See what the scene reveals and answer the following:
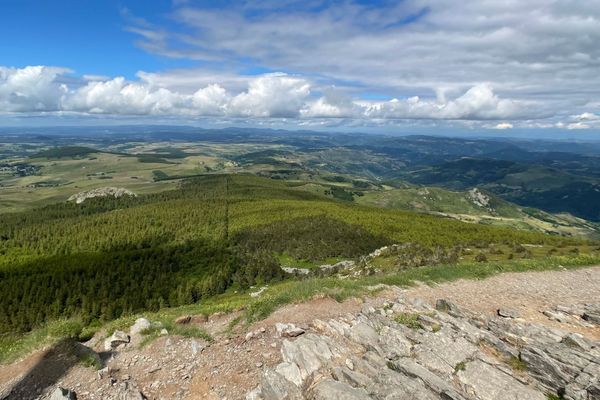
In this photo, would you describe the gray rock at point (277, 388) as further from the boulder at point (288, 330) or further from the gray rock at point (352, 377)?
the boulder at point (288, 330)

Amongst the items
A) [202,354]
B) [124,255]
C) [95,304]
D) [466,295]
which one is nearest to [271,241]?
[124,255]

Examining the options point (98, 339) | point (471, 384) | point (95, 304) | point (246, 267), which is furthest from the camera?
point (246, 267)

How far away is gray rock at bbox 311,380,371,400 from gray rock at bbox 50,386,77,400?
1122 centimetres

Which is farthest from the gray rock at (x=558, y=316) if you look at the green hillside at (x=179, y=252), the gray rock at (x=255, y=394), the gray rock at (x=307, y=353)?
the green hillside at (x=179, y=252)

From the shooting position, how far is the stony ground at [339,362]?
1709 cm

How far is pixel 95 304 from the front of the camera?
10450cm

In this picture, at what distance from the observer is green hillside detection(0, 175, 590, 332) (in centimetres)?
10644

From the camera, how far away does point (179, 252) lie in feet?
498

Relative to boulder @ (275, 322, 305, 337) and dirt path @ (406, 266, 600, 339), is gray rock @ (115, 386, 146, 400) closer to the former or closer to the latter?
boulder @ (275, 322, 305, 337)

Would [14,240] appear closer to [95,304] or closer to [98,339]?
[95,304]

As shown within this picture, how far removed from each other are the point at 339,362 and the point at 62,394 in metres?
13.2

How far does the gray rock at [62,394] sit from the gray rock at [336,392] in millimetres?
11224

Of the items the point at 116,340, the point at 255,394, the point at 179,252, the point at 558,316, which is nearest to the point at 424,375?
the point at 255,394

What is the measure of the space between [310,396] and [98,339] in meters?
15.1
